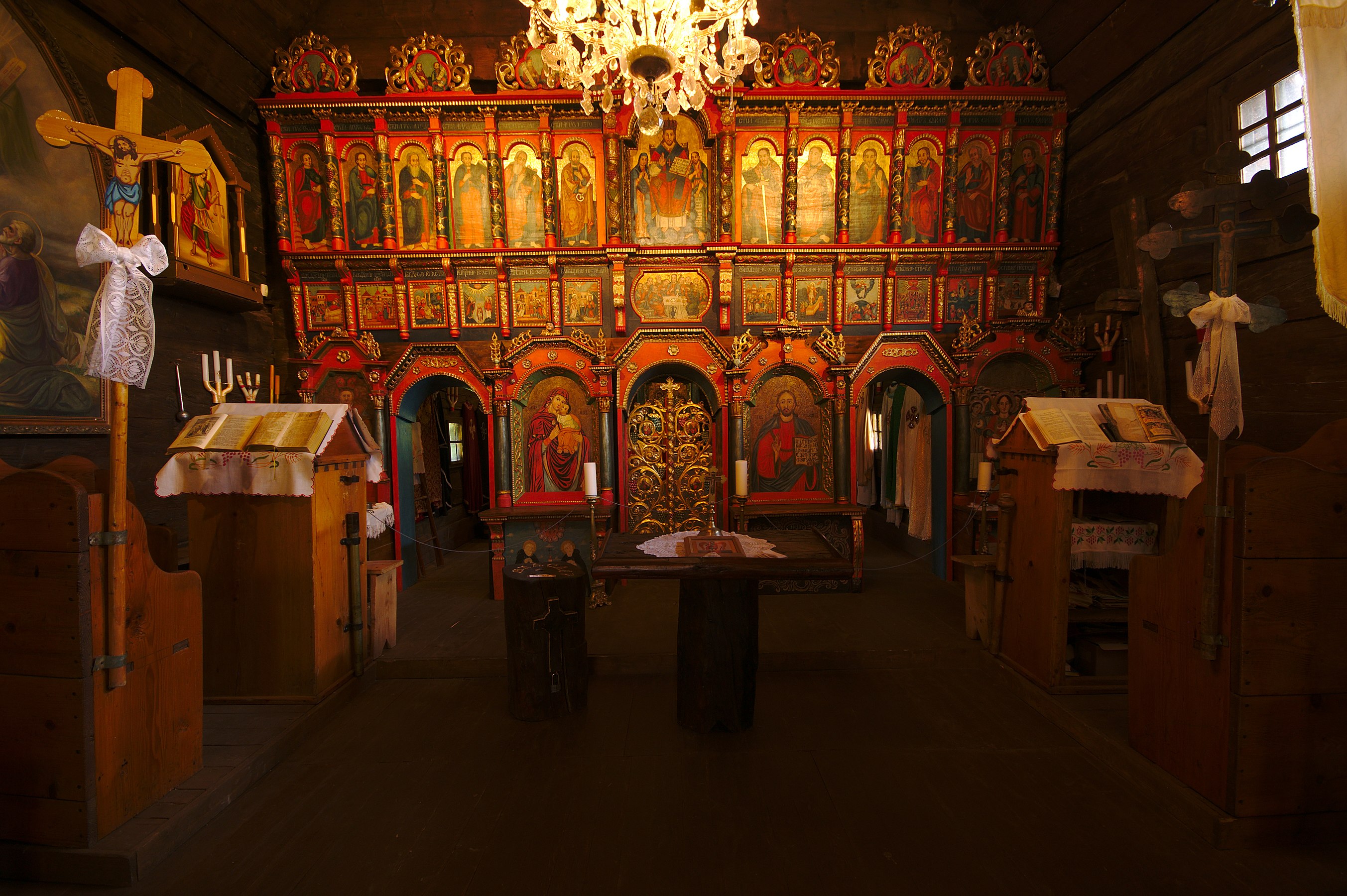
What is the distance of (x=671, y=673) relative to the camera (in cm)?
417

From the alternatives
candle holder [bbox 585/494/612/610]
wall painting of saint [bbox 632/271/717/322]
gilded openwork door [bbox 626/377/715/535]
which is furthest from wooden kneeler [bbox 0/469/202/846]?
wall painting of saint [bbox 632/271/717/322]

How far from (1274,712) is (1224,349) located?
1.57 m

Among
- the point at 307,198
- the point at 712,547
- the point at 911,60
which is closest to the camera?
the point at 712,547

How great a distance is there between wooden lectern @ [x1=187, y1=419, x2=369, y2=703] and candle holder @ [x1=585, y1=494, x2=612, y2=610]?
7.10ft

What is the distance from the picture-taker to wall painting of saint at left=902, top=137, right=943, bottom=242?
20.9 feet

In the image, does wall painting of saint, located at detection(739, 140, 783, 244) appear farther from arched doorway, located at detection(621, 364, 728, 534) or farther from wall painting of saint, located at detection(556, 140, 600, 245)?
arched doorway, located at detection(621, 364, 728, 534)

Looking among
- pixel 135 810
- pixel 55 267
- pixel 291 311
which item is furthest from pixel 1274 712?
pixel 291 311

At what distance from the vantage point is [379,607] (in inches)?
170

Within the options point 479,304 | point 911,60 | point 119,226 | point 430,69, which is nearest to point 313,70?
point 430,69

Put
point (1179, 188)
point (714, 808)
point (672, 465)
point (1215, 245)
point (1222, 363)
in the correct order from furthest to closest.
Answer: point (672, 465) → point (1179, 188) → point (714, 808) → point (1215, 245) → point (1222, 363)

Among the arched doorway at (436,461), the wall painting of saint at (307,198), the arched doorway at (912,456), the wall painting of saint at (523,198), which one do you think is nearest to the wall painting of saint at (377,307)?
the wall painting of saint at (307,198)

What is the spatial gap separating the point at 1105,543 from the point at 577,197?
5.97 metres

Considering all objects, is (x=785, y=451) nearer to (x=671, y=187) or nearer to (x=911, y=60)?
(x=671, y=187)

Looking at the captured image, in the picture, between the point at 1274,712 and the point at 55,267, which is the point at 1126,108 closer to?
the point at 1274,712
